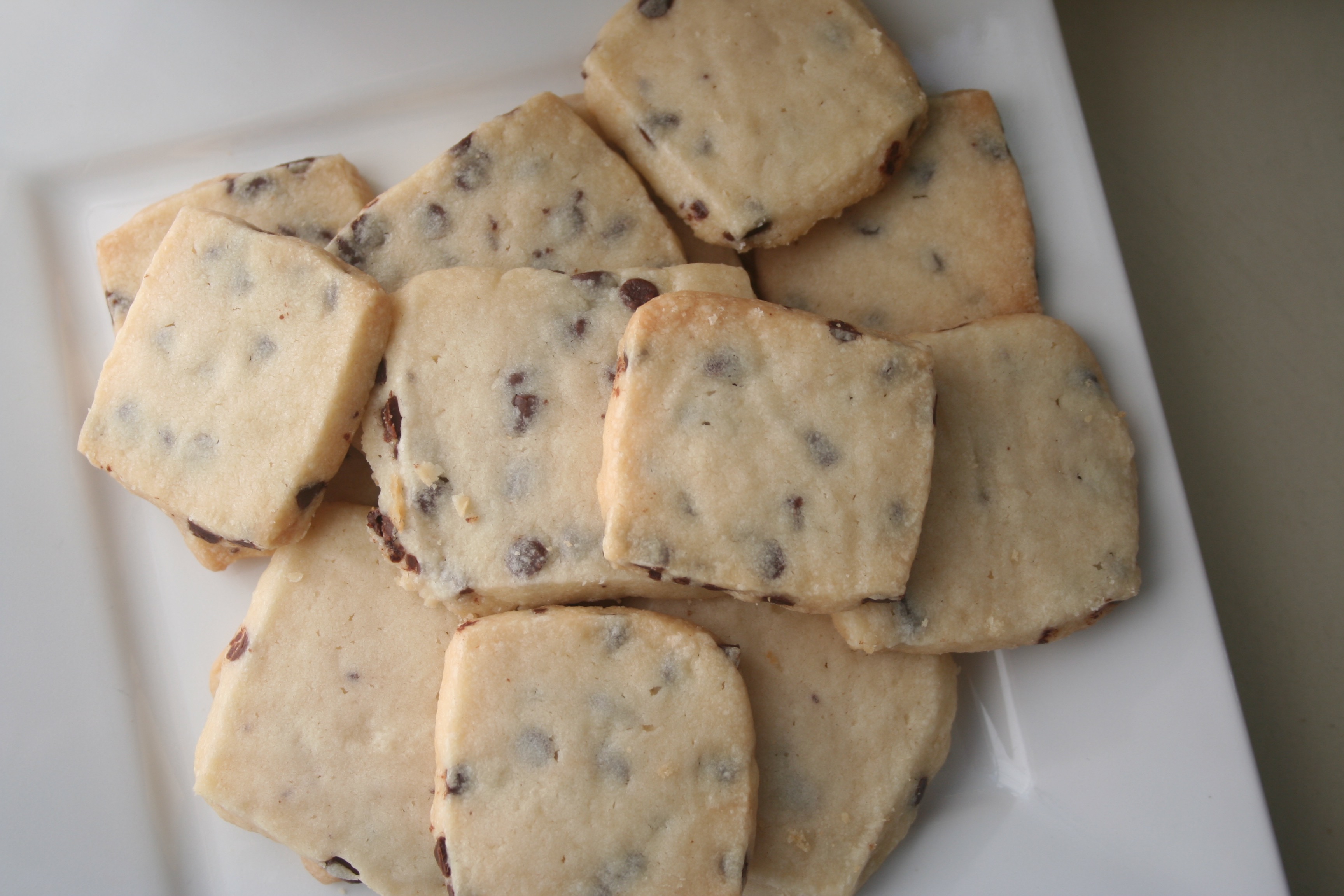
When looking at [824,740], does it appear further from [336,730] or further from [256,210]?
[256,210]

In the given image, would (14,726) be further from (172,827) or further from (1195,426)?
(1195,426)

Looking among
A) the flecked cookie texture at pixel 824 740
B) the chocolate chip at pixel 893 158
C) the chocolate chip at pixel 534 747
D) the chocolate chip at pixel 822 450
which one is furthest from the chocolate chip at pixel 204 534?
the chocolate chip at pixel 893 158

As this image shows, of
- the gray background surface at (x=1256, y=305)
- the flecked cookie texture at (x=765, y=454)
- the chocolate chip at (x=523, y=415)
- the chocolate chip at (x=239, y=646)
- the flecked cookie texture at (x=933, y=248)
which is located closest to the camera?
the flecked cookie texture at (x=765, y=454)

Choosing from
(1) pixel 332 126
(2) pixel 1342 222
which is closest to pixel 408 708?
(1) pixel 332 126

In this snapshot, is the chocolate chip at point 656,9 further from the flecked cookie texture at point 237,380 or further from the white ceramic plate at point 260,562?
the flecked cookie texture at point 237,380

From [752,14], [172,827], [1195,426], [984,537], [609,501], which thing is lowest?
[1195,426]

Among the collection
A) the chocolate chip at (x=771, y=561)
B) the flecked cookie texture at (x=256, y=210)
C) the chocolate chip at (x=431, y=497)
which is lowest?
the chocolate chip at (x=771, y=561)

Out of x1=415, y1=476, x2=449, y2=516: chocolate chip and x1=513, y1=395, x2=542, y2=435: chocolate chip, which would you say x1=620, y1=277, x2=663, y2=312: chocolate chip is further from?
x1=415, y1=476, x2=449, y2=516: chocolate chip
